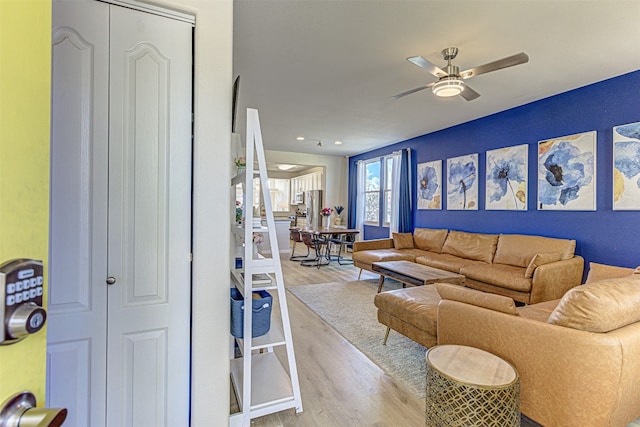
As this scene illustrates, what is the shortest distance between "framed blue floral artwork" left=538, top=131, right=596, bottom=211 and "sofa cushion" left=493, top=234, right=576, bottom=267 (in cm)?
43

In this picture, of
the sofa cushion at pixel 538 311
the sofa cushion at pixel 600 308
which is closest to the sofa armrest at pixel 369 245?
the sofa cushion at pixel 538 311

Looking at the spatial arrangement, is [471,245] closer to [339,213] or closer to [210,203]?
[339,213]

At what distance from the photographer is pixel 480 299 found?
1.80 metres

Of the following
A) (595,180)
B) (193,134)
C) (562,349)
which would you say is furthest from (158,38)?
(595,180)

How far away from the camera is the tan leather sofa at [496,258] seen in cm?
329

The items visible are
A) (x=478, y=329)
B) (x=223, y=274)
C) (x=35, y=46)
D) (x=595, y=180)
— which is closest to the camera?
(x=35, y=46)

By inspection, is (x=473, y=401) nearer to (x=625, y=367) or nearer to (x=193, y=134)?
(x=625, y=367)

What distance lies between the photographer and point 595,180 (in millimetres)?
3371

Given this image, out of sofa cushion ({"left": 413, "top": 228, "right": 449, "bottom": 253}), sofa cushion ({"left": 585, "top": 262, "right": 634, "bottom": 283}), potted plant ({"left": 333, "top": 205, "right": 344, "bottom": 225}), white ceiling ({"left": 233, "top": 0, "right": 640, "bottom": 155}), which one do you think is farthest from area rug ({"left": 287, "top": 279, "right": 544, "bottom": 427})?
potted plant ({"left": 333, "top": 205, "right": 344, "bottom": 225})

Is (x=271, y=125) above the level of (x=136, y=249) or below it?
above

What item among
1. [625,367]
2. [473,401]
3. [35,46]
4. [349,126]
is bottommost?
[473,401]

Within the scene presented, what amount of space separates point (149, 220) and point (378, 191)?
649 cm

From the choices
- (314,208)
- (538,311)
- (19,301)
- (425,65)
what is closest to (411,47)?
(425,65)

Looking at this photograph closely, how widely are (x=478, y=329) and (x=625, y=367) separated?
0.59 meters
